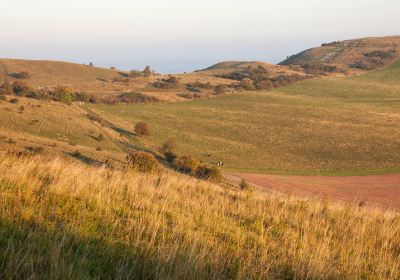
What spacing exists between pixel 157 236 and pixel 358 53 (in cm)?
17718

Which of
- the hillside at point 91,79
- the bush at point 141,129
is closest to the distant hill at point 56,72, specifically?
the hillside at point 91,79

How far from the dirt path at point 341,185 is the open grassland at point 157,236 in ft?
85.7

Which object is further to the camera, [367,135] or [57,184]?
[367,135]

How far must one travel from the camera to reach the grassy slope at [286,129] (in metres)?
50.9

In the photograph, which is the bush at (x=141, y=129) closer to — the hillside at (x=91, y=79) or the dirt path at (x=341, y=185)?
the dirt path at (x=341, y=185)

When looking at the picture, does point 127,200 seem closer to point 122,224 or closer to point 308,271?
point 122,224

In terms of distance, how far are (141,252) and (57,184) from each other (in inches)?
125

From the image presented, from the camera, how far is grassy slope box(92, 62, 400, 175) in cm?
5094

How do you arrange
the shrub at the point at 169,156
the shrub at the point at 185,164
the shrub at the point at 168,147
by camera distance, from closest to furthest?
the shrub at the point at 185,164, the shrub at the point at 169,156, the shrub at the point at 168,147

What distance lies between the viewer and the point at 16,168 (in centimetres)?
845

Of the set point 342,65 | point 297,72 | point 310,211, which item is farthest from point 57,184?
point 342,65

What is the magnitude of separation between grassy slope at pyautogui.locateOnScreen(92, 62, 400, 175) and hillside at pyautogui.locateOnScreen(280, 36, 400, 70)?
5554 cm

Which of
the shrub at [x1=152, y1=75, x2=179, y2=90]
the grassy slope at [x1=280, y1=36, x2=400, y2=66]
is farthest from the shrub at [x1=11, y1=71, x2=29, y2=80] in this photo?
the grassy slope at [x1=280, y1=36, x2=400, y2=66]

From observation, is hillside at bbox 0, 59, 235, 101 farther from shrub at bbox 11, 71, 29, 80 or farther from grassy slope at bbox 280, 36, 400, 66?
grassy slope at bbox 280, 36, 400, 66
